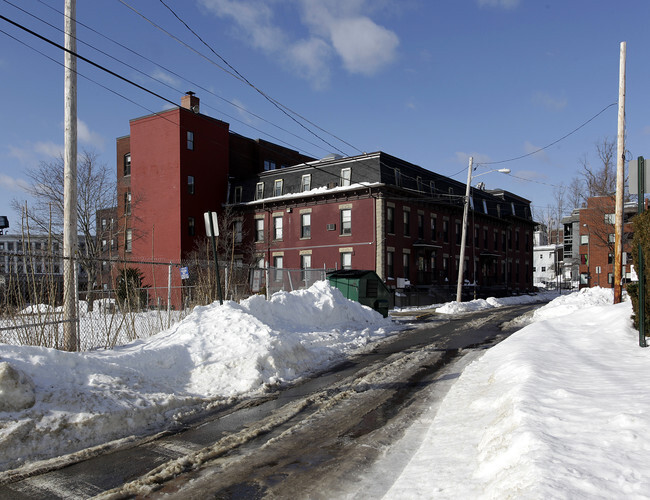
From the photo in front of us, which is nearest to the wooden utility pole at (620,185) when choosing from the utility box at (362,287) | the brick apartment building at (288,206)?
the utility box at (362,287)

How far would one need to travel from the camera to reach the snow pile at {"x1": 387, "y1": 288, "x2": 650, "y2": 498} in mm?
3449

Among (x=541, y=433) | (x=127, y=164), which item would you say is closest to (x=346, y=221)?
(x=127, y=164)

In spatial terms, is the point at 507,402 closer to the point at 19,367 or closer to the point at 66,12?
the point at 19,367

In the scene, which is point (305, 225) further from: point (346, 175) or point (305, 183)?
point (346, 175)

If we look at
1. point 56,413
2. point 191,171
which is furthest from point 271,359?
point 191,171

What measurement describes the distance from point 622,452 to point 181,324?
356 inches

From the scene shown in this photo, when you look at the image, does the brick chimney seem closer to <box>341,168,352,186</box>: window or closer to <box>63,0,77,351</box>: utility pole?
<box>341,168,352,186</box>: window

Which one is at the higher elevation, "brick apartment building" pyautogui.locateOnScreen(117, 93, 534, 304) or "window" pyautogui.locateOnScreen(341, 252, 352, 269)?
"brick apartment building" pyautogui.locateOnScreen(117, 93, 534, 304)

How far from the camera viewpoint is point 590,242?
57469mm

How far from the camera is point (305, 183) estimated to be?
3747 cm

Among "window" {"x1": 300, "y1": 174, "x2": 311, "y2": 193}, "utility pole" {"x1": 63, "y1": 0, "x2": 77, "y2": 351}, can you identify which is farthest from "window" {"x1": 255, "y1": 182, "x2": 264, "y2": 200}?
"utility pole" {"x1": 63, "y1": 0, "x2": 77, "y2": 351}

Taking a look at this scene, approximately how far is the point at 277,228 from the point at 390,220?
9367 millimetres

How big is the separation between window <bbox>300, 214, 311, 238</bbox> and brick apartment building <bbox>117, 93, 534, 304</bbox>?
0.08 metres

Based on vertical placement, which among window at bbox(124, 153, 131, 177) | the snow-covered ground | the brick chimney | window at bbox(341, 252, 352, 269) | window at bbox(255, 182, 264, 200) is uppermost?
the brick chimney
